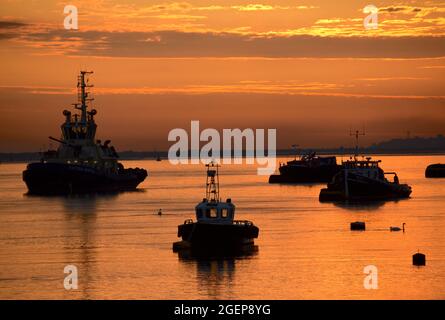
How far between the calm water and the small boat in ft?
41.8

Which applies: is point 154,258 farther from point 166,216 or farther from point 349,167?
point 349,167

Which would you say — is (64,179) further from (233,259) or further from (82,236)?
(233,259)

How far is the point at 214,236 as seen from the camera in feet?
241

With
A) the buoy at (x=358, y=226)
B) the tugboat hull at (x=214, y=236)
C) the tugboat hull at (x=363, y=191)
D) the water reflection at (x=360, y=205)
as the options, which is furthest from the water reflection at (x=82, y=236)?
the tugboat hull at (x=363, y=191)

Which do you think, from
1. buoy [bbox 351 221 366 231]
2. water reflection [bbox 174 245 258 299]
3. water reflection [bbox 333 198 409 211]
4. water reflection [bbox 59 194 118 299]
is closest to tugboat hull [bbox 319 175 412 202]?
water reflection [bbox 333 198 409 211]

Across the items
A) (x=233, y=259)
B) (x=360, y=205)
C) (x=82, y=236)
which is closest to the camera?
(x=233, y=259)

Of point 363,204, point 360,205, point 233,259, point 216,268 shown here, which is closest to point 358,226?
point 233,259

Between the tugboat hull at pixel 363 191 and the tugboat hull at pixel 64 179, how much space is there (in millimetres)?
46232

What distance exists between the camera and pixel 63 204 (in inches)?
5925

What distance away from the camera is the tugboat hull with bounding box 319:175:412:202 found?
146 m

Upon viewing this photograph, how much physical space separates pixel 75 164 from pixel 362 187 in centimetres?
5326

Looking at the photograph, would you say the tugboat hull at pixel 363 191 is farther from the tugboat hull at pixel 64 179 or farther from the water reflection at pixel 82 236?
the tugboat hull at pixel 64 179

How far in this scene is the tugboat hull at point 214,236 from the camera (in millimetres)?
73312
